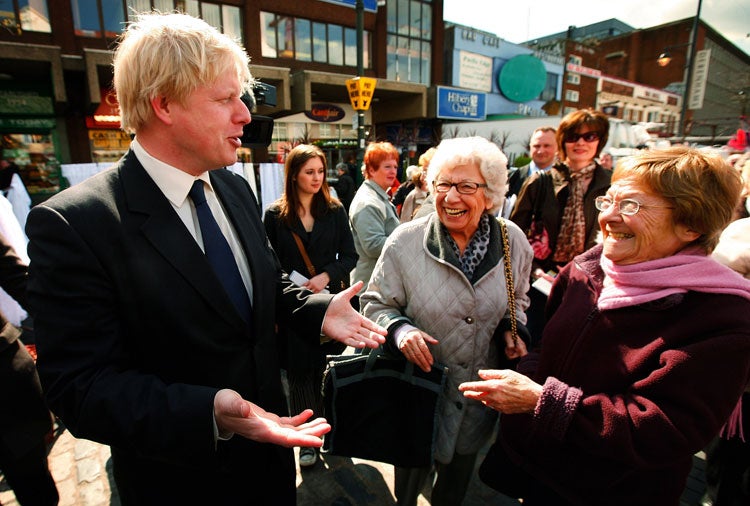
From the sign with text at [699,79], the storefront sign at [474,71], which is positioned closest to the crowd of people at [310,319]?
the storefront sign at [474,71]

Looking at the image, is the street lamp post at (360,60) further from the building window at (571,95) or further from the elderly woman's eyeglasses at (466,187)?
the building window at (571,95)

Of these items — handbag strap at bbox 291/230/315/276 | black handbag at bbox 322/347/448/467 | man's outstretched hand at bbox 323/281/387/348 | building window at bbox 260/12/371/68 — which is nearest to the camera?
man's outstretched hand at bbox 323/281/387/348

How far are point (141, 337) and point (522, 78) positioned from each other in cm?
2937

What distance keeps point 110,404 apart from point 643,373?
65.9 inches

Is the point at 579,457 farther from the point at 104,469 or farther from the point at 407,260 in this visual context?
the point at 104,469

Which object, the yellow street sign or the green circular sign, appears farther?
the green circular sign

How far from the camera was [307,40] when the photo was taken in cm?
1736

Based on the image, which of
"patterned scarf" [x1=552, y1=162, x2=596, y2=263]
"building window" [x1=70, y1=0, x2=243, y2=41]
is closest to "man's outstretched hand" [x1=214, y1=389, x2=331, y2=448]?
"patterned scarf" [x1=552, y1=162, x2=596, y2=263]

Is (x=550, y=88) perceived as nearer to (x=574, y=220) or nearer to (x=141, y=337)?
(x=574, y=220)

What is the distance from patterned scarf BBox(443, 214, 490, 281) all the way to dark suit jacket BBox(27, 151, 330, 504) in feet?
3.33

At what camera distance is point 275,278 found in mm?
1669

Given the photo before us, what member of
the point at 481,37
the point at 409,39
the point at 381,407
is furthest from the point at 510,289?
the point at 481,37

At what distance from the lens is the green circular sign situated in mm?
25578

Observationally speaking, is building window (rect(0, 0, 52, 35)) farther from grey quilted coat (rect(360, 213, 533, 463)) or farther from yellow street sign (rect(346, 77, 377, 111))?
grey quilted coat (rect(360, 213, 533, 463))
